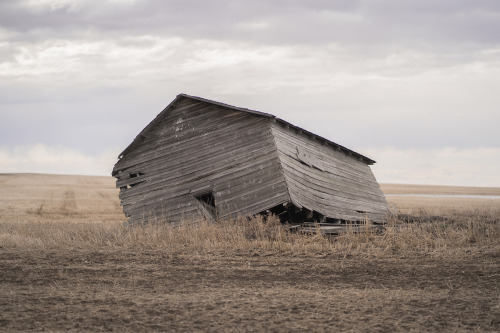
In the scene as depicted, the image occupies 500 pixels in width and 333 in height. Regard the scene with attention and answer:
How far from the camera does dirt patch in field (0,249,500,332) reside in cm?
670

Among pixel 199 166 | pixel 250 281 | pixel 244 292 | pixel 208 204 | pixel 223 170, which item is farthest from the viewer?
pixel 208 204

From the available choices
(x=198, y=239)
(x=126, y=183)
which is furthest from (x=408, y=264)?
(x=126, y=183)

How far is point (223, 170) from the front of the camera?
1755 centimetres

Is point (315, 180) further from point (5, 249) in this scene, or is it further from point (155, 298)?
point (155, 298)

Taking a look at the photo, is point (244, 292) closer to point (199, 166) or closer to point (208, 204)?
point (199, 166)

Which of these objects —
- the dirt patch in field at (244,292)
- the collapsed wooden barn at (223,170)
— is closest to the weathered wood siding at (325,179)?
the collapsed wooden barn at (223,170)

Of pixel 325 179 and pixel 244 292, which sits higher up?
pixel 325 179

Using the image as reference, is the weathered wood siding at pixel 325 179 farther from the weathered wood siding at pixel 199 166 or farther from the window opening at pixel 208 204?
the window opening at pixel 208 204

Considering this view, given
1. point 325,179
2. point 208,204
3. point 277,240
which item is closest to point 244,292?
point 277,240

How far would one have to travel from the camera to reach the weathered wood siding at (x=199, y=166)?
1692cm

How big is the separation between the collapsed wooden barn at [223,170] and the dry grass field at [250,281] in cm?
219

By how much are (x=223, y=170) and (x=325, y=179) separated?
151 inches

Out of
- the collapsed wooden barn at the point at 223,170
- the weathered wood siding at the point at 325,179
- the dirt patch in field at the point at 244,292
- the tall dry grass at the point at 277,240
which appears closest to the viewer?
the dirt patch in field at the point at 244,292

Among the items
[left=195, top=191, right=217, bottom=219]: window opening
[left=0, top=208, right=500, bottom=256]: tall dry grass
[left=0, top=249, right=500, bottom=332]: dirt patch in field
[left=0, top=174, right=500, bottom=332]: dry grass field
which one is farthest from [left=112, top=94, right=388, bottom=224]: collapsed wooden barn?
[left=0, top=249, right=500, bottom=332]: dirt patch in field
